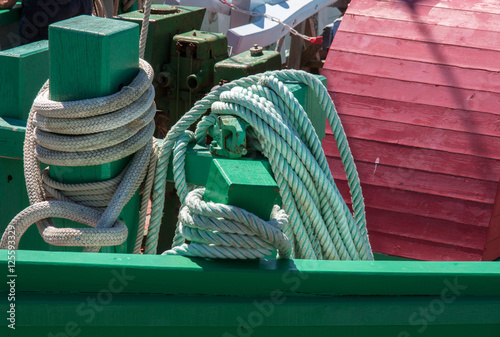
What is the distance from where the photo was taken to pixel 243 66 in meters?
3.53

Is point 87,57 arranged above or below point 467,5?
above

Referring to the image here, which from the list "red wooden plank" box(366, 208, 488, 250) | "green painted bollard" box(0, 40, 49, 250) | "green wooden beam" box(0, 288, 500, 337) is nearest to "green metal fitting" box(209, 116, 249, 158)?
"green wooden beam" box(0, 288, 500, 337)

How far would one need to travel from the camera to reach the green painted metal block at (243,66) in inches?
139

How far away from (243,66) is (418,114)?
116cm

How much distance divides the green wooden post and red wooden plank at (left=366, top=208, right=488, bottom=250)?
2.49m

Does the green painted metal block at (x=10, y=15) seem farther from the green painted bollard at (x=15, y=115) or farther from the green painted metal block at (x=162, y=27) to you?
the green painted bollard at (x=15, y=115)

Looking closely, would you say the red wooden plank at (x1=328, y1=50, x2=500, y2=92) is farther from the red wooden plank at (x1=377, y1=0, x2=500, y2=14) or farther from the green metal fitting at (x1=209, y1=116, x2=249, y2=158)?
the green metal fitting at (x1=209, y1=116, x2=249, y2=158)

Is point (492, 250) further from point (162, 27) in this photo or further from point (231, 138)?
point (231, 138)

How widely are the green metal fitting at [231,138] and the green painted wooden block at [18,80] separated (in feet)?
2.38

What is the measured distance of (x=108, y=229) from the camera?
167cm

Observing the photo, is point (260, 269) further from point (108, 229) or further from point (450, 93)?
point (450, 93)

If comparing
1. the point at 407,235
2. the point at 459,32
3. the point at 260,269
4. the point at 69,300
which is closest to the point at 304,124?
the point at 260,269

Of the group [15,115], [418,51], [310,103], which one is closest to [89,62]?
[15,115]

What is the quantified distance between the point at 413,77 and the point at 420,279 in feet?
8.78
